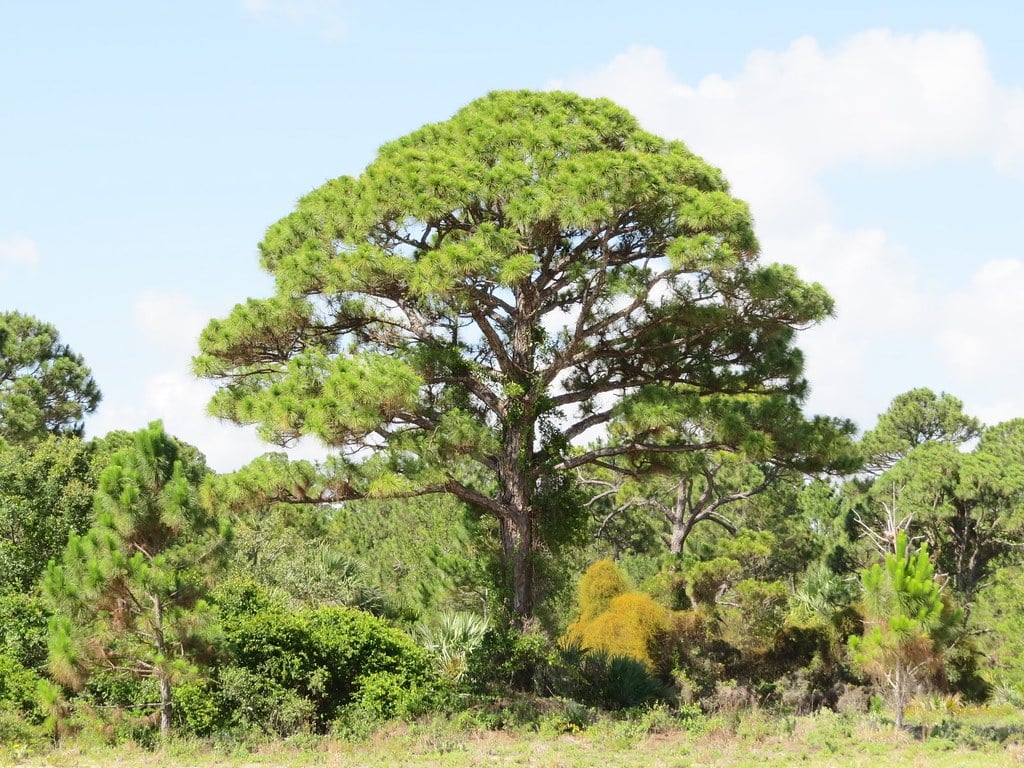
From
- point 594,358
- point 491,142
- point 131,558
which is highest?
point 491,142

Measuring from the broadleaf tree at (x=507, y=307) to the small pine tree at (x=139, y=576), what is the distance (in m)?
2.41

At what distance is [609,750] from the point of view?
1315 centimetres

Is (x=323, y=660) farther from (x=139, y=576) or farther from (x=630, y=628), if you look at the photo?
(x=630, y=628)

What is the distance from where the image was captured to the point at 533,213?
1591 centimetres

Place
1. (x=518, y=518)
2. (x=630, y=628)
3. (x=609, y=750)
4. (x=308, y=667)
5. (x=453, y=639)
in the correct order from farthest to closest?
(x=630, y=628) < (x=453, y=639) < (x=518, y=518) < (x=308, y=667) < (x=609, y=750)

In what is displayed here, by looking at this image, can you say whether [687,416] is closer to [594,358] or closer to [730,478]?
[594,358]

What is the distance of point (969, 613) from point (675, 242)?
56.7 ft

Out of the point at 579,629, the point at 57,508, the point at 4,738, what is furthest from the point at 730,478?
the point at 4,738

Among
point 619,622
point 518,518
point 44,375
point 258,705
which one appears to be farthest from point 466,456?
point 44,375

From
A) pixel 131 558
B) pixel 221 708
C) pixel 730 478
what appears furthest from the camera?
pixel 730 478

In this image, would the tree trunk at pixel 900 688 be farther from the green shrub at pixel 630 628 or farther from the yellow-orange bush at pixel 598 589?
the yellow-orange bush at pixel 598 589

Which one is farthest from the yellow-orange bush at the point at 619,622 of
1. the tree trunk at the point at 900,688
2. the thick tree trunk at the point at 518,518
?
the tree trunk at the point at 900,688

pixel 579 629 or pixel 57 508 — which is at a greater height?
pixel 57 508

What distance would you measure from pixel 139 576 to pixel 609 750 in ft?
20.6
